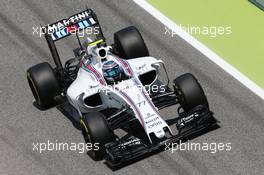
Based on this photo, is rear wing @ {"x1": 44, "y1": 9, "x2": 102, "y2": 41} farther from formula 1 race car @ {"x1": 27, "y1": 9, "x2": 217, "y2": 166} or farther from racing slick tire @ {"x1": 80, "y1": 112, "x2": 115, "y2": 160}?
racing slick tire @ {"x1": 80, "y1": 112, "x2": 115, "y2": 160}

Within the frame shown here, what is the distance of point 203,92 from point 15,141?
4.55m

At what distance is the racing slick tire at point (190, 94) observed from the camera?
810 inches

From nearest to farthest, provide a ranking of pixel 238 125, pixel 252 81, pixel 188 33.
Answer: pixel 238 125 → pixel 252 81 → pixel 188 33

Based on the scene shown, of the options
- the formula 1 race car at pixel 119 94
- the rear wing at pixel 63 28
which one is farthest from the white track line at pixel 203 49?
the rear wing at pixel 63 28

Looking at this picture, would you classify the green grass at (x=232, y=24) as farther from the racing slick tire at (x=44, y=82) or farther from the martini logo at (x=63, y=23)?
the racing slick tire at (x=44, y=82)

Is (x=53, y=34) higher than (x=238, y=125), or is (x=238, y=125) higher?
(x=53, y=34)

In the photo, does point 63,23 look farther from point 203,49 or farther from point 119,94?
point 203,49

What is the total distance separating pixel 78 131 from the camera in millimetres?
21250

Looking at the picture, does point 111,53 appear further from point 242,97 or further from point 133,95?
point 242,97

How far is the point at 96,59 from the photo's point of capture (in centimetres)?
2142

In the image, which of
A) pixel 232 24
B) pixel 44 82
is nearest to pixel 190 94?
pixel 44 82

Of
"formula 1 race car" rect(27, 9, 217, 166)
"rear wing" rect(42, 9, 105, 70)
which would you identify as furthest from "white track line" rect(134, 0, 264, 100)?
"rear wing" rect(42, 9, 105, 70)

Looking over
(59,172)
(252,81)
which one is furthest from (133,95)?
(252,81)

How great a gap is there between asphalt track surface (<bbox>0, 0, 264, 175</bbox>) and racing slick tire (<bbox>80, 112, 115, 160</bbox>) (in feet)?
1.85
